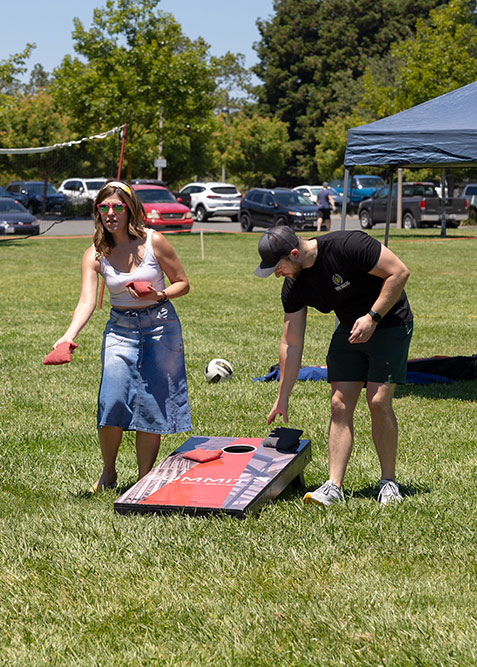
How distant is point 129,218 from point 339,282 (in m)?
1.23

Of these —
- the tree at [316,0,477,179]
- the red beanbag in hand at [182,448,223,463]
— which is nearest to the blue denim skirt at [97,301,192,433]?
the red beanbag in hand at [182,448,223,463]

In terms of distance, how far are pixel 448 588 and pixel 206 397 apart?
4.14m

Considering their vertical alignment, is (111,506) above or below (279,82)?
below

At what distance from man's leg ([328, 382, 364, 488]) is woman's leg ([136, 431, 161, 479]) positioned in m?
1.04

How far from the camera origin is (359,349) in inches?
190

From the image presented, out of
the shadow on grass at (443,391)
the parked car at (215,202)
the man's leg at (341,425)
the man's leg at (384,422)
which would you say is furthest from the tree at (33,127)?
the man's leg at (384,422)

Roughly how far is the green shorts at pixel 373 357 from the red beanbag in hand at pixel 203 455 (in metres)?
0.81

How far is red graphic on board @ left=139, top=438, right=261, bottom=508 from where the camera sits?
180 inches

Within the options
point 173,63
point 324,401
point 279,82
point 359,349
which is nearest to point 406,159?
point 324,401

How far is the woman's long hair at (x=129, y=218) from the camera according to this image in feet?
15.9

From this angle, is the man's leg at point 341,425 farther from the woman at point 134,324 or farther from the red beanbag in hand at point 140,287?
the red beanbag in hand at point 140,287

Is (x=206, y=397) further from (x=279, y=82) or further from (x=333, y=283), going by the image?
(x=279, y=82)

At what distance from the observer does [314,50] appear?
7000cm

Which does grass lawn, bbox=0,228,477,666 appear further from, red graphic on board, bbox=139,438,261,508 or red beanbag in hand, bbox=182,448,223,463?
red beanbag in hand, bbox=182,448,223,463
